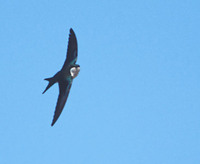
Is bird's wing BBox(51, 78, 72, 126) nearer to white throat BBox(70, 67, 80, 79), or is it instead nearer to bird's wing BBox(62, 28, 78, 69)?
white throat BBox(70, 67, 80, 79)

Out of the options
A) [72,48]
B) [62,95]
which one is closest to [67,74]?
[62,95]

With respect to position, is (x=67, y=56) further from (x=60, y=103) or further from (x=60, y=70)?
(x=60, y=103)

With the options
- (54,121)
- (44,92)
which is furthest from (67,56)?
(54,121)

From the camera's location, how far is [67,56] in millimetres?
21641

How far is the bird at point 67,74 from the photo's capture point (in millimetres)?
20227

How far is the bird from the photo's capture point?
2023cm

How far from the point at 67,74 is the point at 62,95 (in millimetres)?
1238

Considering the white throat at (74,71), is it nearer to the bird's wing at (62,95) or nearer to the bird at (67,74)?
the bird at (67,74)

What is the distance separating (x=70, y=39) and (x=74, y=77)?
2.22m

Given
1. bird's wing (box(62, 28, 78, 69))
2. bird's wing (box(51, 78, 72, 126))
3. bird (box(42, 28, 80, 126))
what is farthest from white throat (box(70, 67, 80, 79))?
bird's wing (box(62, 28, 78, 69))

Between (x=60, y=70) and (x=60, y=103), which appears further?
(x=60, y=70)

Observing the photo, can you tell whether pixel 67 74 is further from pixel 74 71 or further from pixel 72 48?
pixel 72 48

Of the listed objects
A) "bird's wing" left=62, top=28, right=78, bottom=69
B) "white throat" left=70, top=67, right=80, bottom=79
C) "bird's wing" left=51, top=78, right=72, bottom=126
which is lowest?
"bird's wing" left=51, top=78, right=72, bottom=126

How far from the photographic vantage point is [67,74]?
21000 millimetres
